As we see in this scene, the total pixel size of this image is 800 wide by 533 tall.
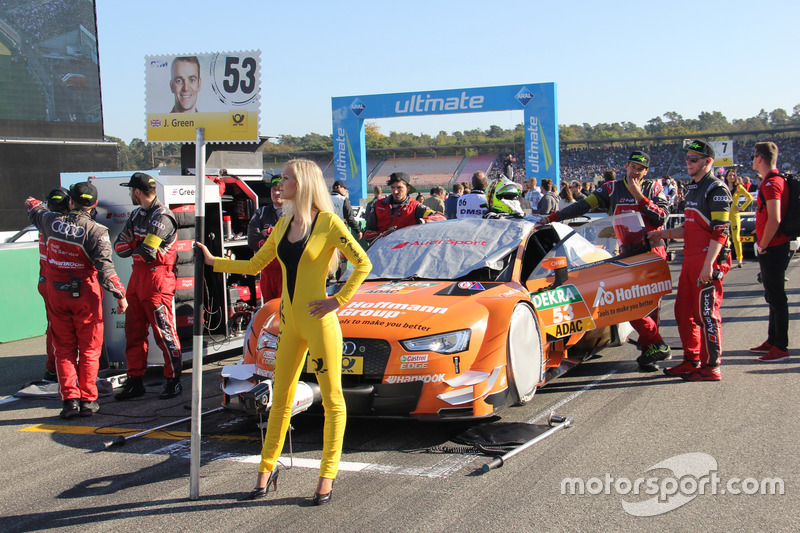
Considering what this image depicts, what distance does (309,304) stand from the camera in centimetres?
389

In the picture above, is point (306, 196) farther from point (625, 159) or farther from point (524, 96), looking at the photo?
point (625, 159)

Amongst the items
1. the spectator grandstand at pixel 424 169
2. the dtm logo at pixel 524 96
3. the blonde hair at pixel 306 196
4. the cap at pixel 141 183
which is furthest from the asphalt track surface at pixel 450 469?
the spectator grandstand at pixel 424 169

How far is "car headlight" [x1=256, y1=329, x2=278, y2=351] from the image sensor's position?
5.16m

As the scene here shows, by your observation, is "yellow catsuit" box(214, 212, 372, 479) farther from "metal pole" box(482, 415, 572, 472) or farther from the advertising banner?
the advertising banner

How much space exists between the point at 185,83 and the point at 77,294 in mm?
3760

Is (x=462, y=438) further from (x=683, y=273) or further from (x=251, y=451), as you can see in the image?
(x=683, y=273)

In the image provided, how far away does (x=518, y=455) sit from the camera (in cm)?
452

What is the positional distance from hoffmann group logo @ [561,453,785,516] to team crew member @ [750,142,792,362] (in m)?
3.43

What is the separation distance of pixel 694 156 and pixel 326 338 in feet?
14.1

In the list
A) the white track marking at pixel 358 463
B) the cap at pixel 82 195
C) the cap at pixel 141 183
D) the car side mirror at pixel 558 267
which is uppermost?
the cap at pixel 141 183

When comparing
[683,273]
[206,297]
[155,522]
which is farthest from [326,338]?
[206,297]

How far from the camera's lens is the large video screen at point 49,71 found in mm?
19953

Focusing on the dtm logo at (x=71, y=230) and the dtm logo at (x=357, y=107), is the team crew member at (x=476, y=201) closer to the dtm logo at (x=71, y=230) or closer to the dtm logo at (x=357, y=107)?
Answer: the dtm logo at (x=71, y=230)

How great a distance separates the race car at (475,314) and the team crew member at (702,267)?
0.28m
